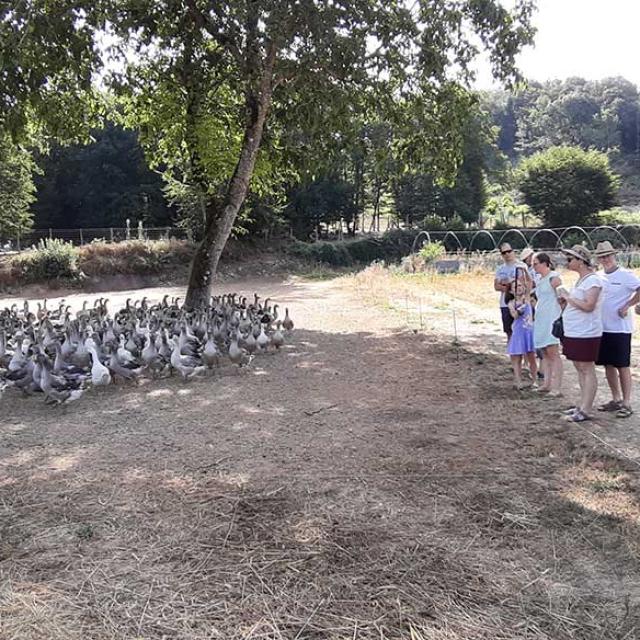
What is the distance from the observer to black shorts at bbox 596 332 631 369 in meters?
6.38

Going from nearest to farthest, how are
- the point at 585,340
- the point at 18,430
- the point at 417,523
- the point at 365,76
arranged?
the point at 417,523 < the point at 585,340 < the point at 18,430 < the point at 365,76

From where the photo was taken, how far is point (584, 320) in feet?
20.6

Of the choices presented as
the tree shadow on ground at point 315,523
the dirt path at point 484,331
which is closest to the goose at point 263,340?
the tree shadow on ground at point 315,523

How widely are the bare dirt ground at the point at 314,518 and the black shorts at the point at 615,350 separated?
824 millimetres

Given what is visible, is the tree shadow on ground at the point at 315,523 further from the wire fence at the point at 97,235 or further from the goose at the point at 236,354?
the wire fence at the point at 97,235

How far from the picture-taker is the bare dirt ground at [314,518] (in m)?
3.23

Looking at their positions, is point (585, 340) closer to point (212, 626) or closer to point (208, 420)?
point (208, 420)

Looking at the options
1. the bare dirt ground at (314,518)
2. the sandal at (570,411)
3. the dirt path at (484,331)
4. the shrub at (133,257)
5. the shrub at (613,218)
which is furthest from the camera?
the shrub at (613,218)

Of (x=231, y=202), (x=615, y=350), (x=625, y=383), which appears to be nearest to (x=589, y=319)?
(x=615, y=350)

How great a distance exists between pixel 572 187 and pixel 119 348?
45.7m

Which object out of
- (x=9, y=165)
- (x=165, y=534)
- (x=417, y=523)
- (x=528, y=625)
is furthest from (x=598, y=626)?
(x=9, y=165)

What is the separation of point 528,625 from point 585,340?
380 centimetres

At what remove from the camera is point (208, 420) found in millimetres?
6973

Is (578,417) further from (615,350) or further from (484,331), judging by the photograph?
(484,331)
